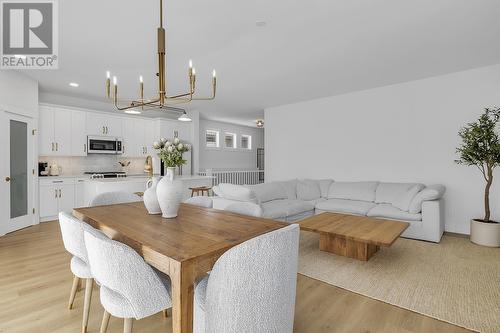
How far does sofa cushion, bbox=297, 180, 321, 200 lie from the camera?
17.1ft

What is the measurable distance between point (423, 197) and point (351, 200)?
4.07 ft

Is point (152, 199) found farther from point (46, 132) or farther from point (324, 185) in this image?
point (46, 132)

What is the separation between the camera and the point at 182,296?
1.14m

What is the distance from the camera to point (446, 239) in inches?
155

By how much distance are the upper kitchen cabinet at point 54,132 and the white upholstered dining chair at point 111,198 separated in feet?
11.2

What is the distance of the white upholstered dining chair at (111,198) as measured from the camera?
275 cm

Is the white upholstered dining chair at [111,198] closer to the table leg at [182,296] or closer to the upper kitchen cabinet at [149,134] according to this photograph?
the table leg at [182,296]

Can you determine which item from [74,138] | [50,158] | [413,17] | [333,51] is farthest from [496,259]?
[50,158]

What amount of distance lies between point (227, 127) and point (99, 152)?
4372mm

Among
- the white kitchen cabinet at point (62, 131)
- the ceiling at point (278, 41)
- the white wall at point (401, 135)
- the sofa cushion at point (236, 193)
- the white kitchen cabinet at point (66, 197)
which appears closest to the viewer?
the ceiling at point (278, 41)

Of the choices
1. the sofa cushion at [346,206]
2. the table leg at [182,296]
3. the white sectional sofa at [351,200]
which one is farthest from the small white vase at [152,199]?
the sofa cushion at [346,206]

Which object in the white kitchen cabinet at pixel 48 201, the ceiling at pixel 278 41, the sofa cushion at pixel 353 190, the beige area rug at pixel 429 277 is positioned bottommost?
the beige area rug at pixel 429 277

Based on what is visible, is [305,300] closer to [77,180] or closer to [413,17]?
[413,17]

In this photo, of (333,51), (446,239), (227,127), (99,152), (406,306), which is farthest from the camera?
(227,127)
